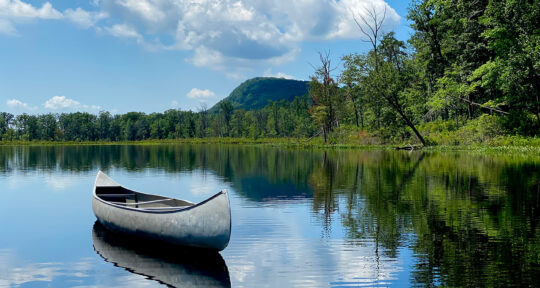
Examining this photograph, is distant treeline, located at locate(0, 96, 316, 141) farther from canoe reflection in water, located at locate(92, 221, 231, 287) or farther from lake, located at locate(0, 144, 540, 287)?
canoe reflection in water, located at locate(92, 221, 231, 287)

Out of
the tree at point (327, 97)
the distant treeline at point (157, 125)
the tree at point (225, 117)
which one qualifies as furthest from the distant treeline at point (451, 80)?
the tree at point (225, 117)

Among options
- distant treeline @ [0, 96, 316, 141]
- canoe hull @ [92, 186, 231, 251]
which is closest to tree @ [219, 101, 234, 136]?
distant treeline @ [0, 96, 316, 141]

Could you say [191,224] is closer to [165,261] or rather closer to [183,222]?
[183,222]

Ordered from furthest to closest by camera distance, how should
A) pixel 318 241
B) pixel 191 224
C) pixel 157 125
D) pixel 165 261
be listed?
pixel 157 125
pixel 318 241
pixel 191 224
pixel 165 261

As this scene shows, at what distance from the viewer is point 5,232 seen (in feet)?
46.0

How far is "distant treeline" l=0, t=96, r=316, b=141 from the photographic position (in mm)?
142750

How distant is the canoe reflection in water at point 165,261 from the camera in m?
9.05

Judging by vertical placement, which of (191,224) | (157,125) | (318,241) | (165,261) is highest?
(157,125)

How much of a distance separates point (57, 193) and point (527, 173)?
27862mm

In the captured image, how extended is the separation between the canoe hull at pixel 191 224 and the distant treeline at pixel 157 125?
11819cm

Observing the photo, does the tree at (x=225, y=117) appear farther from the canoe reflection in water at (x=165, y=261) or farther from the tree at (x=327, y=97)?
the canoe reflection in water at (x=165, y=261)

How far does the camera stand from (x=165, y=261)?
1041 centimetres

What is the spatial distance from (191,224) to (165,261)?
1.11 metres

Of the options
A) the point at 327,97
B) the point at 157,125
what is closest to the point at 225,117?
the point at 157,125
